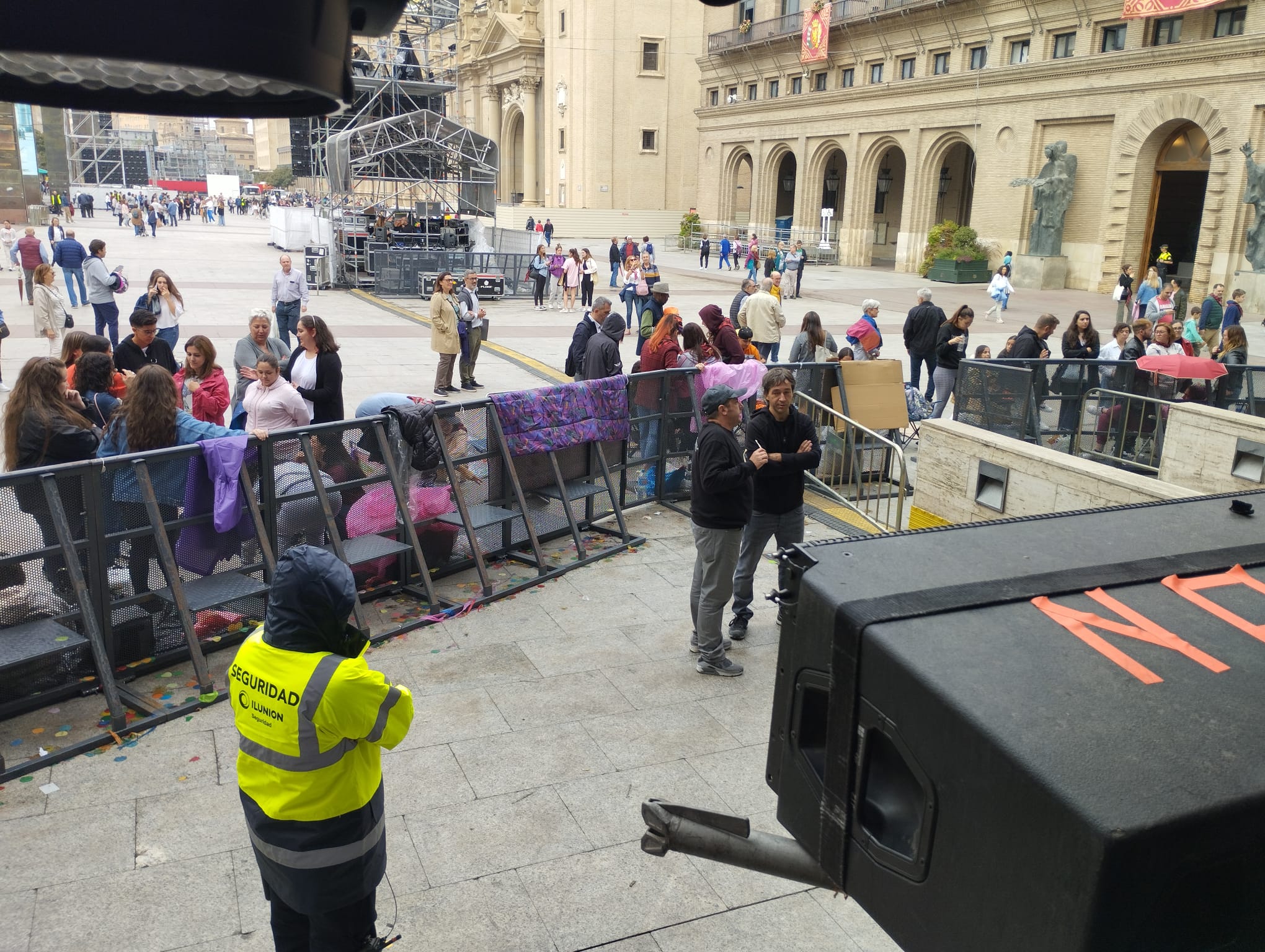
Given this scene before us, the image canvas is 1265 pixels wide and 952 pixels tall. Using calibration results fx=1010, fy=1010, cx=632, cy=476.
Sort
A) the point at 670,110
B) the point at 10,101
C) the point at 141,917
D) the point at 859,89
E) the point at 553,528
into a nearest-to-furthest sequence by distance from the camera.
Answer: the point at 10,101 < the point at 141,917 < the point at 553,528 < the point at 859,89 < the point at 670,110

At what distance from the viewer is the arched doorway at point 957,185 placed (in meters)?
47.6

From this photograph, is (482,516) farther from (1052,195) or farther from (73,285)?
(1052,195)

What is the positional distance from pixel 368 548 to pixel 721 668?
272 cm

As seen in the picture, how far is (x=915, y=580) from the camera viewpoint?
8.56 feet

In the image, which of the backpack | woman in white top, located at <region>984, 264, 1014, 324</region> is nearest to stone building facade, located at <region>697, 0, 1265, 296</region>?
woman in white top, located at <region>984, 264, 1014, 324</region>

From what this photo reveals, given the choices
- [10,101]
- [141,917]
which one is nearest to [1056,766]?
[10,101]

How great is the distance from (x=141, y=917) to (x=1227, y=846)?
4194 mm

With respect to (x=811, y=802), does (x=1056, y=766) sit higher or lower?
higher

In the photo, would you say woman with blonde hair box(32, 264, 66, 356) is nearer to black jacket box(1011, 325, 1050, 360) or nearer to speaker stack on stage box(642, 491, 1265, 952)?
black jacket box(1011, 325, 1050, 360)

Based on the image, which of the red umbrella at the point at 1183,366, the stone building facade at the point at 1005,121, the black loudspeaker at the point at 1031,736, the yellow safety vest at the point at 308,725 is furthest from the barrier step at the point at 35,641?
the stone building facade at the point at 1005,121

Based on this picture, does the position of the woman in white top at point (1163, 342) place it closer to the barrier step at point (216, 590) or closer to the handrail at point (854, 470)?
the handrail at point (854, 470)

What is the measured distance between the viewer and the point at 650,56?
208ft

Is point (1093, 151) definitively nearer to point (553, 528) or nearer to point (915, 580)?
point (553, 528)

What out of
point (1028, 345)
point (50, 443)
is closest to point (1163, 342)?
point (1028, 345)
